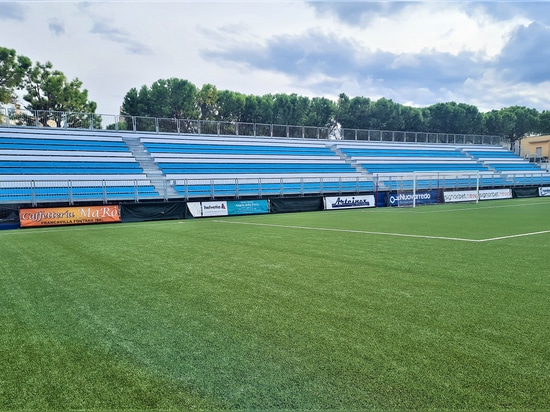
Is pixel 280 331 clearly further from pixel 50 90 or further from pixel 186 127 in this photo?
pixel 50 90

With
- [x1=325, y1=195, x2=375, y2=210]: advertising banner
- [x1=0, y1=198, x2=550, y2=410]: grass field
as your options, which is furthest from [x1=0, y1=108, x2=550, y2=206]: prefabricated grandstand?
[x1=0, y1=198, x2=550, y2=410]: grass field

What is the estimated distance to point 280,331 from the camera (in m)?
4.12

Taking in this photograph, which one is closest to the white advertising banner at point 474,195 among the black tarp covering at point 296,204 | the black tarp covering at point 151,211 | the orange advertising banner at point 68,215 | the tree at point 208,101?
the black tarp covering at point 296,204

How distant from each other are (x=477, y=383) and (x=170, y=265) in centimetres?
596

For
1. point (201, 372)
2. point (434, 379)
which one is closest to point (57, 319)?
point (201, 372)

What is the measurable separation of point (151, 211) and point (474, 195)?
24507mm

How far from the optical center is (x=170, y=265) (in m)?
7.66

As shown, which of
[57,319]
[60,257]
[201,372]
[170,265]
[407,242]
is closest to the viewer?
[201,372]

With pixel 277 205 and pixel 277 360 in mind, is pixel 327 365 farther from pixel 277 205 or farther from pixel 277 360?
pixel 277 205

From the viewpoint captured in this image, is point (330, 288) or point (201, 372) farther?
point (330, 288)

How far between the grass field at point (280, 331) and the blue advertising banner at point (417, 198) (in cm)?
1949

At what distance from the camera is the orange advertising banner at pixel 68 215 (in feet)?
55.7

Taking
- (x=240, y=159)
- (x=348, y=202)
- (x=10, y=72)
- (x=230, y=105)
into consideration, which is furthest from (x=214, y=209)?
(x=230, y=105)

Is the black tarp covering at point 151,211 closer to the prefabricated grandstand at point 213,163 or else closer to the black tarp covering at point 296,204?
the prefabricated grandstand at point 213,163
